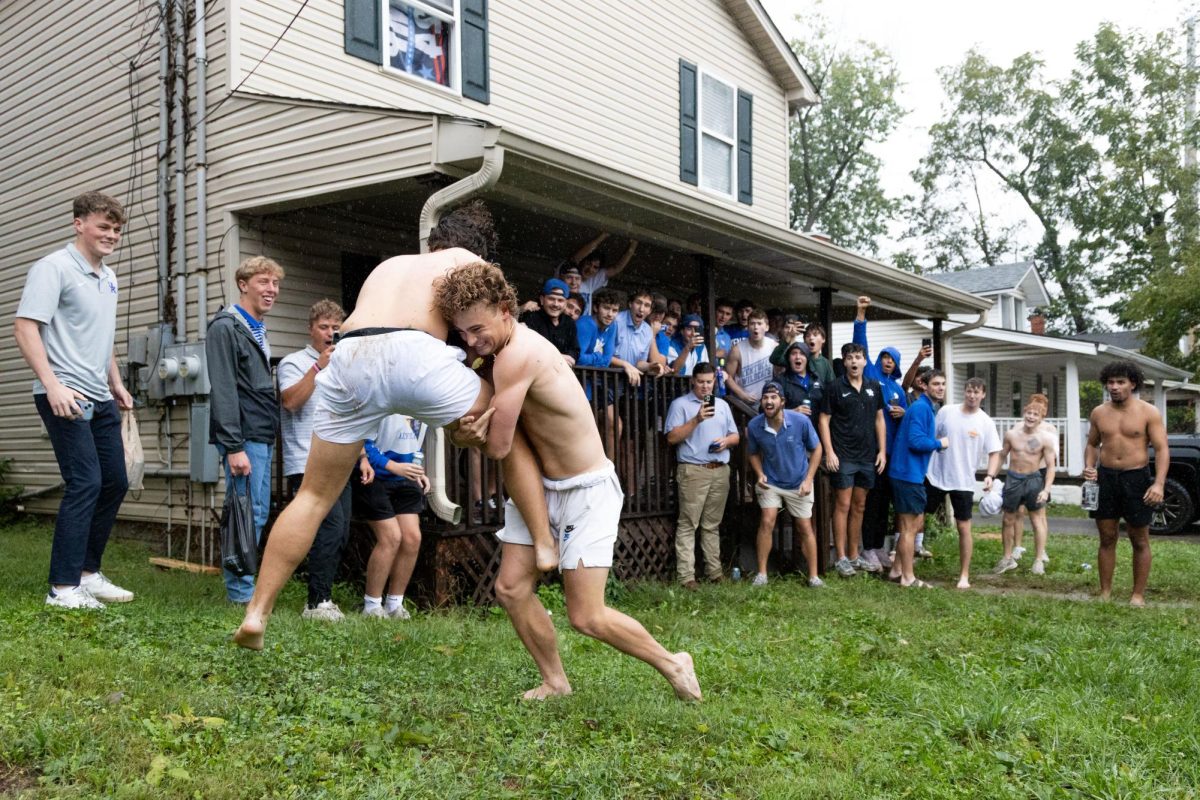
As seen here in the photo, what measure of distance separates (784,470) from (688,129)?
6360mm

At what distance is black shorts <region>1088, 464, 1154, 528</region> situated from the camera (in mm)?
7836

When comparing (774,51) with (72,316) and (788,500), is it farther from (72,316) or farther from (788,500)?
(72,316)

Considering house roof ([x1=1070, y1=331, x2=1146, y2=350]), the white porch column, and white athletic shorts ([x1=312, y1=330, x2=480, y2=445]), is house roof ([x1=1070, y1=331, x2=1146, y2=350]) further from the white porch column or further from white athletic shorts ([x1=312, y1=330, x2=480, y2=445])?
white athletic shorts ([x1=312, y1=330, x2=480, y2=445])

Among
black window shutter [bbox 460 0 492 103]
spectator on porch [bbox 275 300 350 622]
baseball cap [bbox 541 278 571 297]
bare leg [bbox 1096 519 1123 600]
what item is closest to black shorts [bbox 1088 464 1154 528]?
bare leg [bbox 1096 519 1123 600]

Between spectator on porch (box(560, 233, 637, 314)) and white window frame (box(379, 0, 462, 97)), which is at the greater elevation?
white window frame (box(379, 0, 462, 97))

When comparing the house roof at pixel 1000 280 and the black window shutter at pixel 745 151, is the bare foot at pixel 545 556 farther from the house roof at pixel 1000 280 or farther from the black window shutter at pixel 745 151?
the house roof at pixel 1000 280

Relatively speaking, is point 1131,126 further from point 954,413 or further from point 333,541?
point 333,541

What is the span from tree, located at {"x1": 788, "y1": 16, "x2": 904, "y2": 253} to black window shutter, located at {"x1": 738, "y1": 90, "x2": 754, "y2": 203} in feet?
71.2

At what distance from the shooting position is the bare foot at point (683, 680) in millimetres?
4227

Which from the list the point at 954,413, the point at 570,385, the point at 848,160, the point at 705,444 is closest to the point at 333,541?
the point at 570,385

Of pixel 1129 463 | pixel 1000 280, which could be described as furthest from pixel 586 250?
pixel 1000 280

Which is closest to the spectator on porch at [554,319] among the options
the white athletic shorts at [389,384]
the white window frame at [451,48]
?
the white window frame at [451,48]

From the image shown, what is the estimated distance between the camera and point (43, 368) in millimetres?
5102

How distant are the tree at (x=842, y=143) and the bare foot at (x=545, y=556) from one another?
33.5 metres
